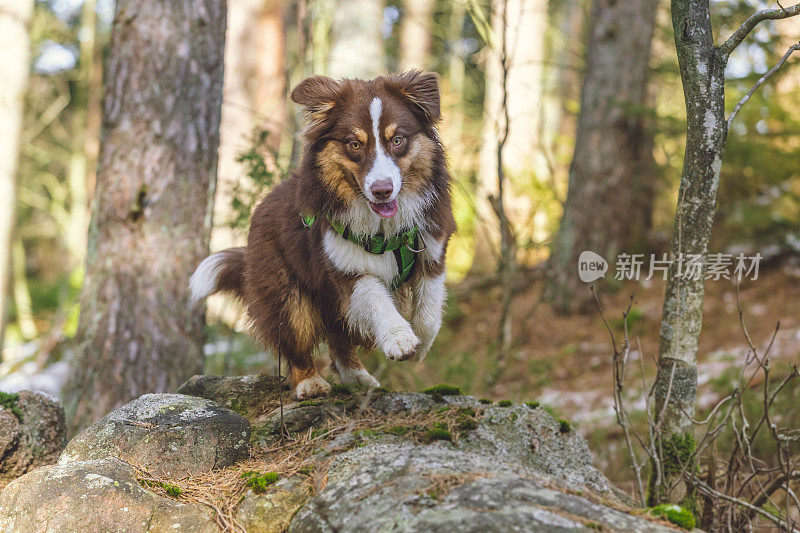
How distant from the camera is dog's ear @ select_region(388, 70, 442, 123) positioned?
416 cm

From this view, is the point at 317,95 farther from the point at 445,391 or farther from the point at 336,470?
the point at 336,470

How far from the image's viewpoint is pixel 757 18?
11.1ft

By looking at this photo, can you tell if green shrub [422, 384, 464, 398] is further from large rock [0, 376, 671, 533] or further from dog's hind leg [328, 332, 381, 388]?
dog's hind leg [328, 332, 381, 388]

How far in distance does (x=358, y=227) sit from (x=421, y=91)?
93 cm

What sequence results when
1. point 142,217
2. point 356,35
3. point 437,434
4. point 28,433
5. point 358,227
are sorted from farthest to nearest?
point 356,35, point 142,217, point 358,227, point 28,433, point 437,434

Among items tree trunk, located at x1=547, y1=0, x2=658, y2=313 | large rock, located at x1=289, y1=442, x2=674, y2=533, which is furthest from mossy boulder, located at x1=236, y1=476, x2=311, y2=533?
tree trunk, located at x1=547, y1=0, x2=658, y2=313

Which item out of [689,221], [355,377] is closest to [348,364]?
[355,377]

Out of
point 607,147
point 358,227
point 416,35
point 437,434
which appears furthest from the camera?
point 416,35

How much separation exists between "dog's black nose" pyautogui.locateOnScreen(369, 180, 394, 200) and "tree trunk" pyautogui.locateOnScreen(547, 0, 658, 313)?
6.13 metres

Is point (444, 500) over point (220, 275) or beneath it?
beneath

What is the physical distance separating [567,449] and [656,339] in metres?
5.45

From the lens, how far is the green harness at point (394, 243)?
407 cm

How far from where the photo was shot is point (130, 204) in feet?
17.3

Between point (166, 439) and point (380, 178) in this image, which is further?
point (380, 178)
